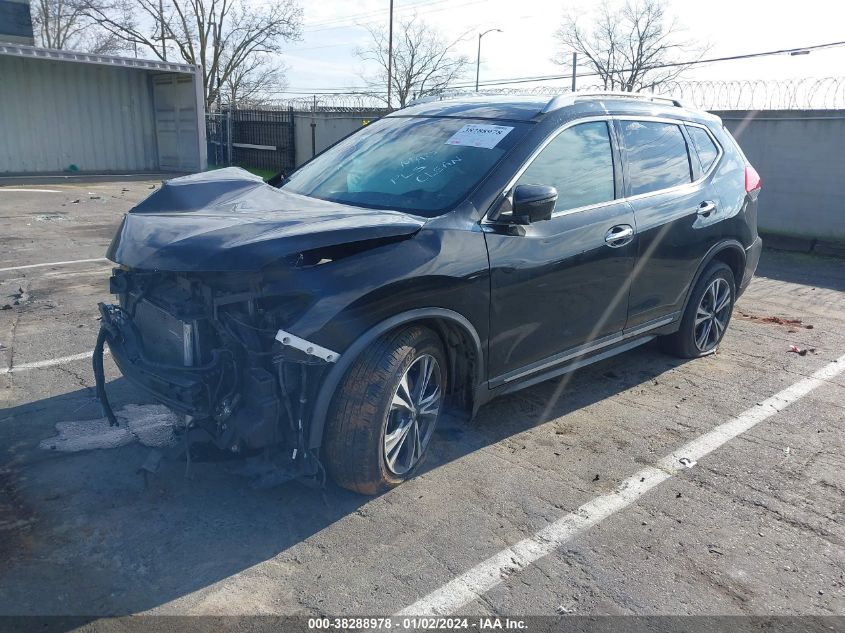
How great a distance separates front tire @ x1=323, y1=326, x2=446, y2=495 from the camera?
3.29 metres

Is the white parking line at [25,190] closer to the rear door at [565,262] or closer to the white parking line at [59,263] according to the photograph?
the white parking line at [59,263]

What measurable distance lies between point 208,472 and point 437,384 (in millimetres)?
1290

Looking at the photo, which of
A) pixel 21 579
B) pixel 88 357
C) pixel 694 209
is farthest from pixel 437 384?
pixel 88 357

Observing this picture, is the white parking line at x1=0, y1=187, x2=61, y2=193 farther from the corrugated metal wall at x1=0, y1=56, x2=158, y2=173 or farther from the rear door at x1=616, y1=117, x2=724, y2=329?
the rear door at x1=616, y1=117, x2=724, y2=329

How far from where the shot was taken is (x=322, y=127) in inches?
848

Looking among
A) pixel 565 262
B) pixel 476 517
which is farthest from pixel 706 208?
pixel 476 517

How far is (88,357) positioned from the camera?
17.5 feet

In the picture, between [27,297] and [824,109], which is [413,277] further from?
[824,109]

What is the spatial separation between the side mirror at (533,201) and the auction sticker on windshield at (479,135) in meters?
0.51

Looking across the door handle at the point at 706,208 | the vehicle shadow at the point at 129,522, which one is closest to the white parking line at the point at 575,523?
the vehicle shadow at the point at 129,522

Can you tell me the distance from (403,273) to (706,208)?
2991 mm

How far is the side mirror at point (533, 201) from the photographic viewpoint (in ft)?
Answer: 12.1

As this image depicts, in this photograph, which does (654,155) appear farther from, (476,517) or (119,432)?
(119,432)

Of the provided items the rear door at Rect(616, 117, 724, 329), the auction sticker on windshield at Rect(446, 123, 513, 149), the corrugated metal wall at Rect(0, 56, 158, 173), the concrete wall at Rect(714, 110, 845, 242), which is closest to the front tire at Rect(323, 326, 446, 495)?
the auction sticker on windshield at Rect(446, 123, 513, 149)
